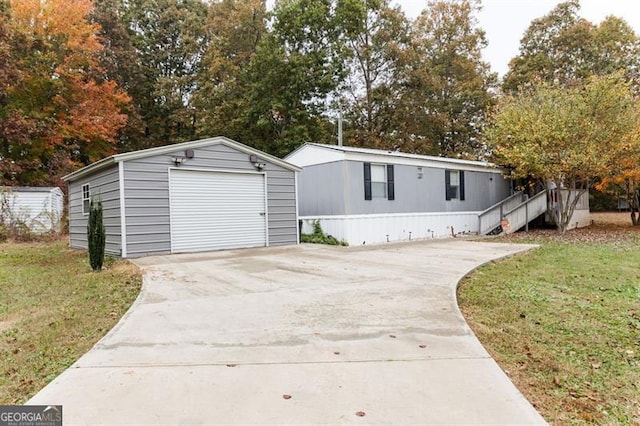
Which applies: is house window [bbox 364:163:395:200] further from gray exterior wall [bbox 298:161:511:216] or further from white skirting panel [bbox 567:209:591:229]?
white skirting panel [bbox 567:209:591:229]

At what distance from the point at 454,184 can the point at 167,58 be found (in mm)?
19841

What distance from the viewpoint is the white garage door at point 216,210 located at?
391 inches

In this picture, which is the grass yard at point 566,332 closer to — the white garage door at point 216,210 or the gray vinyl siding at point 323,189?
the gray vinyl siding at point 323,189

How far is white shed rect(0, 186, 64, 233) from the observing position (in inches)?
581

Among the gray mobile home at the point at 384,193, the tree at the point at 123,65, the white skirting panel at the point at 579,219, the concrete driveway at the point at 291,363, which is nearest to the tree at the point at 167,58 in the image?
the tree at the point at 123,65

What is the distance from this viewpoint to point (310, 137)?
20547 millimetres

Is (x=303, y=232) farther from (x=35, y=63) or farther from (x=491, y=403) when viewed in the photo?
(x=35, y=63)

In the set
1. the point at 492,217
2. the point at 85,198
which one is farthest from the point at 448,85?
the point at 85,198

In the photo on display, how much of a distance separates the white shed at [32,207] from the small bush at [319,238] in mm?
10807

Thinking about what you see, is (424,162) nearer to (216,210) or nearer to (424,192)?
(424,192)

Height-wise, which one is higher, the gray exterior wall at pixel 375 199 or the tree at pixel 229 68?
the tree at pixel 229 68

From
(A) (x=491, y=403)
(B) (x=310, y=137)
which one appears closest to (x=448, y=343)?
(A) (x=491, y=403)

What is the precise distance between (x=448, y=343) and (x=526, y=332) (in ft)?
3.22

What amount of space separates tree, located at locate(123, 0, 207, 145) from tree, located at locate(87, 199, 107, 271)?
17.3 metres
